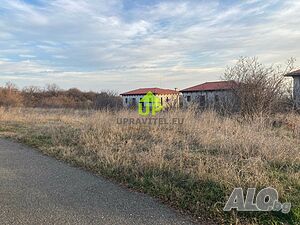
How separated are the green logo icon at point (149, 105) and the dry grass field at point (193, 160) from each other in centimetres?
329

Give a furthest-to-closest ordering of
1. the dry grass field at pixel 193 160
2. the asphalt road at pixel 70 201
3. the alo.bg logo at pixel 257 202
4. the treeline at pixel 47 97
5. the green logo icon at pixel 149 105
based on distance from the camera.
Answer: the treeline at pixel 47 97, the green logo icon at pixel 149 105, the dry grass field at pixel 193 160, the alo.bg logo at pixel 257 202, the asphalt road at pixel 70 201

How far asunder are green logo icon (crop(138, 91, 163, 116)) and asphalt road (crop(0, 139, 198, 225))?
8135 mm

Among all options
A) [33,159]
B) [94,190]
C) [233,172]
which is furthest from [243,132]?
[33,159]

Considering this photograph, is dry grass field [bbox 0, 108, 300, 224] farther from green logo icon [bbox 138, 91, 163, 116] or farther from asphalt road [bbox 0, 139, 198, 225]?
green logo icon [bbox 138, 91, 163, 116]

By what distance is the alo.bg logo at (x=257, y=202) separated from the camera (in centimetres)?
364

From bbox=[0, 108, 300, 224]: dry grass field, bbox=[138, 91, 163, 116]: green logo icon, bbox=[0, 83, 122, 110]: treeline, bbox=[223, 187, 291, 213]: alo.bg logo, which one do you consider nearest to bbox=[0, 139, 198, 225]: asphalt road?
bbox=[0, 108, 300, 224]: dry grass field

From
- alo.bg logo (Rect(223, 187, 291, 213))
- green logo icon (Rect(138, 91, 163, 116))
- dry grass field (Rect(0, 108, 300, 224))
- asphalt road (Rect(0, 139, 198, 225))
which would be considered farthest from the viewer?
green logo icon (Rect(138, 91, 163, 116))

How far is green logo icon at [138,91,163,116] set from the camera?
13.9 meters

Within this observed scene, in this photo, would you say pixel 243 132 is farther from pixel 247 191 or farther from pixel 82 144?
pixel 82 144

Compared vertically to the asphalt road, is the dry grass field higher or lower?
higher

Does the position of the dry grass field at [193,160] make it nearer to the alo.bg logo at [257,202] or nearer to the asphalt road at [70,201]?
the alo.bg logo at [257,202]

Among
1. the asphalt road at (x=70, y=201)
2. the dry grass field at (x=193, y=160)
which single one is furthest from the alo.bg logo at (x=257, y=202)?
the asphalt road at (x=70, y=201)

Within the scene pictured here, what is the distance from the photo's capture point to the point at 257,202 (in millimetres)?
3816

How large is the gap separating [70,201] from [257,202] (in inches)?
110
